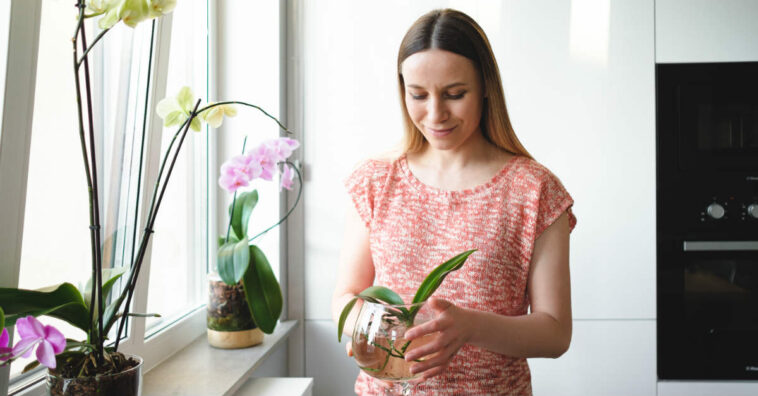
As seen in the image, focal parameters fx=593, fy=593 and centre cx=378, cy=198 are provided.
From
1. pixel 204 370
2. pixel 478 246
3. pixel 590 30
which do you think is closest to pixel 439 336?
pixel 478 246

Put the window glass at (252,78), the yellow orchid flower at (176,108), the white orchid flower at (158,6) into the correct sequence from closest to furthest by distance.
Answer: the white orchid flower at (158,6)
the yellow orchid flower at (176,108)
the window glass at (252,78)

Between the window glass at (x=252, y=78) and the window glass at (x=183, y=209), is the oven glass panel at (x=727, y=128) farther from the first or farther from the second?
the window glass at (x=183, y=209)

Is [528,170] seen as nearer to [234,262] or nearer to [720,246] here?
[234,262]

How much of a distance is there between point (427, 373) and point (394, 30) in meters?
1.41

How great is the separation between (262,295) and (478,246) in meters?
0.58

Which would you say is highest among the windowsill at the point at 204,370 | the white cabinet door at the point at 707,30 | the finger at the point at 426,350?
the white cabinet door at the point at 707,30

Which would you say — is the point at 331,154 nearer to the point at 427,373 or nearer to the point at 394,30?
the point at 394,30

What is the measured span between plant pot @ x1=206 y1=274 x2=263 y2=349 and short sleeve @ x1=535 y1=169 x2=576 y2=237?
80 cm

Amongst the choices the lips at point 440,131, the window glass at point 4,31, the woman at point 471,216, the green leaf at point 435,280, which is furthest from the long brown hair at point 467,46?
the window glass at point 4,31

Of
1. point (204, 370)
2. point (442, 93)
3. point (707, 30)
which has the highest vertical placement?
point (707, 30)

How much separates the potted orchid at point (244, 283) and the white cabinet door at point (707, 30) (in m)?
1.32

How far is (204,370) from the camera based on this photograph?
1392 millimetres

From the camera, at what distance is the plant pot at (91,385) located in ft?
2.41

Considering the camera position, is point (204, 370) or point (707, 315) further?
point (707, 315)
